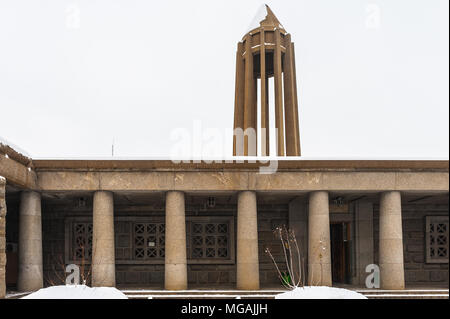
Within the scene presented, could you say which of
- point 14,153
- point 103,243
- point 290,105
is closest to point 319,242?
point 103,243

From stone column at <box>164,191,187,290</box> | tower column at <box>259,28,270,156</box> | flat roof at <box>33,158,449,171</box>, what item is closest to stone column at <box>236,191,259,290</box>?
flat roof at <box>33,158,449,171</box>

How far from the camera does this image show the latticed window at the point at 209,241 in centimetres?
1568

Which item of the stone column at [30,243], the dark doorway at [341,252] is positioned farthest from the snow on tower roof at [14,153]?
the dark doorway at [341,252]

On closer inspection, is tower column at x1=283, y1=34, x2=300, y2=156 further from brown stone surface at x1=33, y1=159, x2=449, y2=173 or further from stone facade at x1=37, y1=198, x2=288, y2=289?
brown stone surface at x1=33, y1=159, x2=449, y2=173

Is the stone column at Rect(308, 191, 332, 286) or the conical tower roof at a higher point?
the conical tower roof

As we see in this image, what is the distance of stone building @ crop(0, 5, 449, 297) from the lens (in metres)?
12.5

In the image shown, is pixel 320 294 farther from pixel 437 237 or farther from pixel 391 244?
pixel 437 237

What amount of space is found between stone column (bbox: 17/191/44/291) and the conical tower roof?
42.1 feet

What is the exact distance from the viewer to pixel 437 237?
15.9 m

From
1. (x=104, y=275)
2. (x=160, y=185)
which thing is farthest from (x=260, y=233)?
(x=104, y=275)

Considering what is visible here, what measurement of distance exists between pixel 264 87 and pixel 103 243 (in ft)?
33.6

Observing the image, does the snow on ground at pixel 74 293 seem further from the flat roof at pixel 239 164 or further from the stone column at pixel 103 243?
the flat roof at pixel 239 164

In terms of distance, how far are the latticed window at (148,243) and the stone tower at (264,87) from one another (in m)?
6.03

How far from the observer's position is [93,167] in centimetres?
1258
